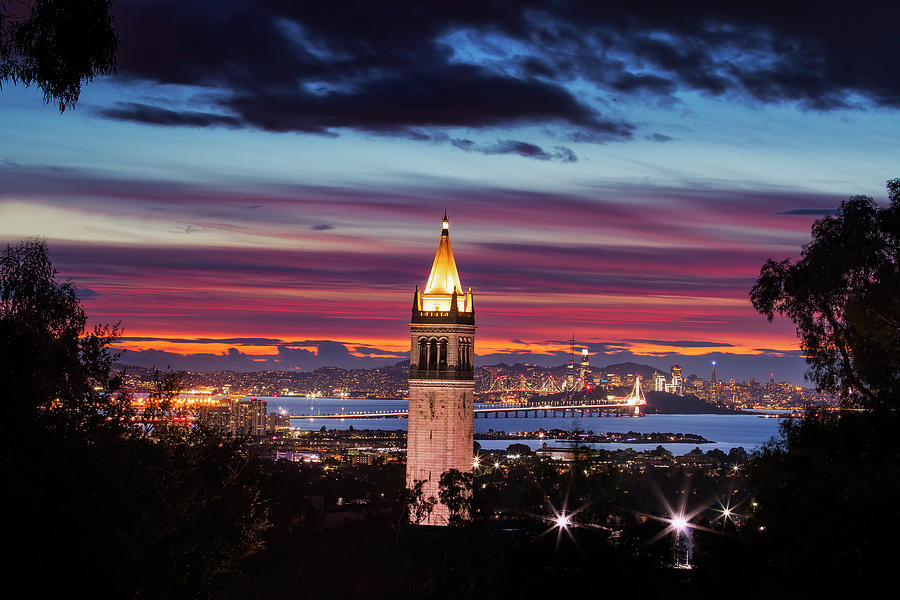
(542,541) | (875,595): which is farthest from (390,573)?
(875,595)

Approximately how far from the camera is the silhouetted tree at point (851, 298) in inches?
660

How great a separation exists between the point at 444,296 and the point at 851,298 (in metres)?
30.4

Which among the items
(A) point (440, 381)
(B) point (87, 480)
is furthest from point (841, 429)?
(A) point (440, 381)

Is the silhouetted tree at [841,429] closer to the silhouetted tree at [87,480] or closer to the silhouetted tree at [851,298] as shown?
the silhouetted tree at [851,298]

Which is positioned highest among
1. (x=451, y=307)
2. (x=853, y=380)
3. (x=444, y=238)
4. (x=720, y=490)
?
(x=444, y=238)

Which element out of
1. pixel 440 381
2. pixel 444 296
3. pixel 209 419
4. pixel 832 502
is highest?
pixel 444 296

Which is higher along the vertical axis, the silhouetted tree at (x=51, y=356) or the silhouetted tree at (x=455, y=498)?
the silhouetted tree at (x=51, y=356)

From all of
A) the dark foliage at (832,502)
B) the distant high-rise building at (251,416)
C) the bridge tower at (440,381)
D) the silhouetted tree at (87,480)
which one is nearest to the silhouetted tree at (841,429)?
the dark foliage at (832,502)

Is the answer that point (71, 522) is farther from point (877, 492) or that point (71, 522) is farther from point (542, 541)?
point (542, 541)

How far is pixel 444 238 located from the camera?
1871 inches

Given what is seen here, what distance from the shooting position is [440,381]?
46.3 meters

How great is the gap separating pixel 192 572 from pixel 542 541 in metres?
18.6

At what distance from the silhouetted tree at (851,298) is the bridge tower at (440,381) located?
88.8ft

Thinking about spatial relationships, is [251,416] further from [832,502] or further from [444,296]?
[832,502]
